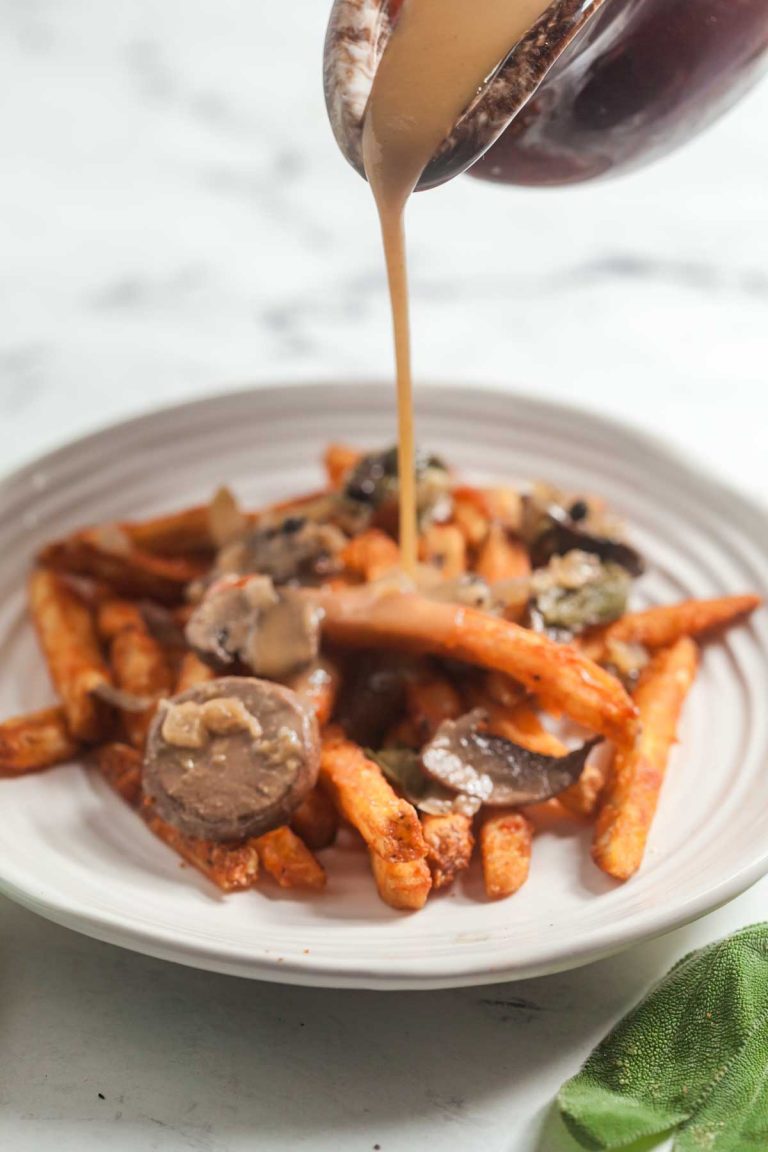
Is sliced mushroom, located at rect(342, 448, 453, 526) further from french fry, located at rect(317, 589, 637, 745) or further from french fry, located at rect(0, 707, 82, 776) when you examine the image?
french fry, located at rect(0, 707, 82, 776)

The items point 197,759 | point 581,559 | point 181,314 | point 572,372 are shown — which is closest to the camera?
point 197,759

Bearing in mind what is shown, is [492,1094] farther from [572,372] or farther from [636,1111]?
[572,372]

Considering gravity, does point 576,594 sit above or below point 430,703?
above

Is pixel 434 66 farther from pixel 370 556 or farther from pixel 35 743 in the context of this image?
pixel 35 743

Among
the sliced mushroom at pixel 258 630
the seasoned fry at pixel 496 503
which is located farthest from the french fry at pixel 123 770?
the seasoned fry at pixel 496 503

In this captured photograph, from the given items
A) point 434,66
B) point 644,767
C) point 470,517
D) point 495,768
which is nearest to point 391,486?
point 470,517

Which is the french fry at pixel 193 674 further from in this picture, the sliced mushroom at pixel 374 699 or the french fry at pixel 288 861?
the french fry at pixel 288 861

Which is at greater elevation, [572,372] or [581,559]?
[572,372]

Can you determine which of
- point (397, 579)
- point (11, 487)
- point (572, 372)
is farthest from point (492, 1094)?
point (572, 372)
